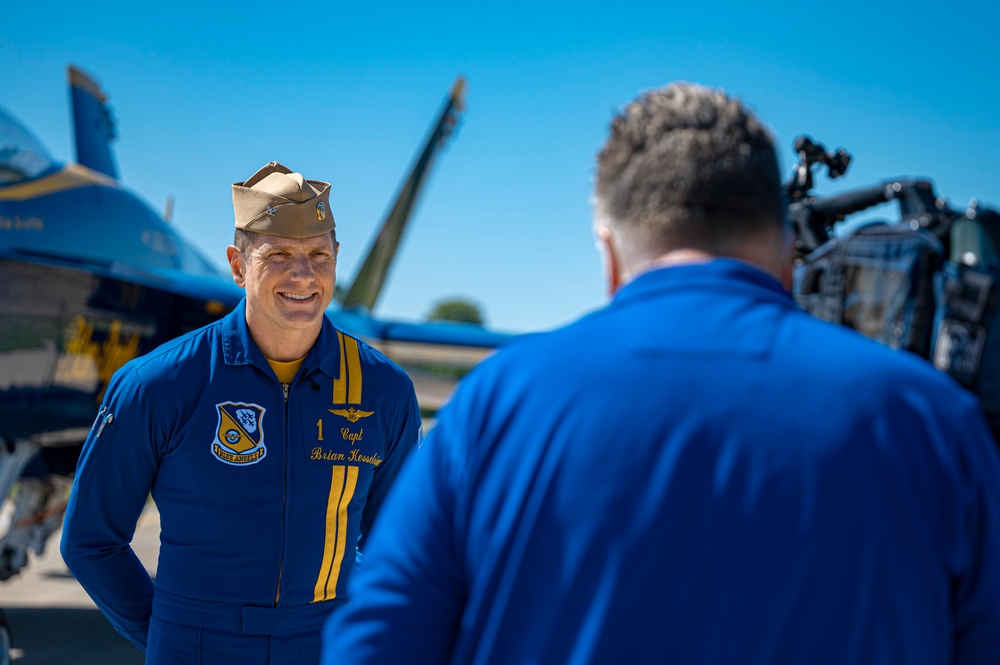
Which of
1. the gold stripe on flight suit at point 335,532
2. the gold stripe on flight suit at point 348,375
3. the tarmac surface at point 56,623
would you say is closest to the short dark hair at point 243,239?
the gold stripe on flight suit at point 348,375

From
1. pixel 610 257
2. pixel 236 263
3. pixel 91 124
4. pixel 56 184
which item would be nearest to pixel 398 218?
pixel 91 124

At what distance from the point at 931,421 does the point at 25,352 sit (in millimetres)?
5857

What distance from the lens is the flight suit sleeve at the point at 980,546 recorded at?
0.94 m

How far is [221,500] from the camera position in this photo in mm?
2029

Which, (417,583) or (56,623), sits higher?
(417,583)

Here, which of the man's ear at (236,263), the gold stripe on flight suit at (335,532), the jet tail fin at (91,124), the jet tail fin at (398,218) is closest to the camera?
the gold stripe on flight suit at (335,532)

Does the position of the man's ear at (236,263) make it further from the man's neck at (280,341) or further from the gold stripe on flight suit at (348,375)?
the gold stripe on flight suit at (348,375)

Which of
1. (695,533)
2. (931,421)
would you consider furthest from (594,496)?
(931,421)

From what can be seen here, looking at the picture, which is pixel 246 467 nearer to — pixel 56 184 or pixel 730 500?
pixel 730 500

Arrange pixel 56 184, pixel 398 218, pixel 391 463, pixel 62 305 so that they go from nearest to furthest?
pixel 391 463 < pixel 62 305 < pixel 56 184 < pixel 398 218

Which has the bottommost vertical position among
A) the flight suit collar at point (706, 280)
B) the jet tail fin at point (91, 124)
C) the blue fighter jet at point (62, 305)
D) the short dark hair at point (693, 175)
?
the blue fighter jet at point (62, 305)

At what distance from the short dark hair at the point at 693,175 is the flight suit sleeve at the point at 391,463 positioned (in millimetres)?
1372

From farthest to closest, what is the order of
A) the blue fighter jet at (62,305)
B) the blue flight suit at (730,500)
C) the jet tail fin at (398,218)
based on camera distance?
the jet tail fin at (398,218)
the blue fighter jet at (62,305)
the blue flight suit at (730,500)

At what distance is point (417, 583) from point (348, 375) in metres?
1.26
